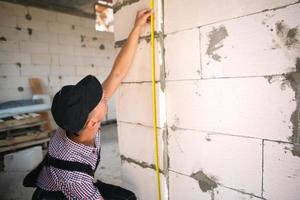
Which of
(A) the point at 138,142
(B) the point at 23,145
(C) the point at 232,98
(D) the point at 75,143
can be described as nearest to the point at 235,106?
(C) the point at 232,98

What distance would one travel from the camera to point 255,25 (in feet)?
3.26

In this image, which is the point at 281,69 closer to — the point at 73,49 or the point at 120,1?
the point at 120,1

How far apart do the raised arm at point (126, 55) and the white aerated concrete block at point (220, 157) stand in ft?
1.49

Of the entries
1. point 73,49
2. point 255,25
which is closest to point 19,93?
point 73,49

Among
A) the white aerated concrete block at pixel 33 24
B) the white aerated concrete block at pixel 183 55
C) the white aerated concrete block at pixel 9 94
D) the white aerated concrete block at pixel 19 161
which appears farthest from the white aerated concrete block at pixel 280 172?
the white aerated concrete block at pixel 33 24

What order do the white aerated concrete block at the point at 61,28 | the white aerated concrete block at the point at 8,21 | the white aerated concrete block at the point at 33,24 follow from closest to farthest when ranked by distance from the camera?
the white aerated concrete block at the point at 8,21 < the white aerated concrete block at the point at 33,24 < the white aerated concrete block at the point at 61,28

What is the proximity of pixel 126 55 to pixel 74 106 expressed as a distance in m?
0.47

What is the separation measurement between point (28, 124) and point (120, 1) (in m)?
3.11

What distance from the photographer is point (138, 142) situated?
5.08 ft

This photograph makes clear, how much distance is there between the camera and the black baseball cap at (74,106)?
1.13m

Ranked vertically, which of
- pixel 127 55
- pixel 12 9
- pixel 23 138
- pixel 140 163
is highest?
pixel 12 9

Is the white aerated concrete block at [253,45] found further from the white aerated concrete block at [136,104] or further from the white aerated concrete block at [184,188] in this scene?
the white aerated concrete block at [184,188]

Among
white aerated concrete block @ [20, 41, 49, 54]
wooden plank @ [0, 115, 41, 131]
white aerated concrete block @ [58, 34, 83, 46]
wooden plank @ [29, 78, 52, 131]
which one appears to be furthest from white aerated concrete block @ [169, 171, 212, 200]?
white aerated concrete block @ [58, 34, 83, 46]

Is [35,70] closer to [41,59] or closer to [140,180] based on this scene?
[41,59]
